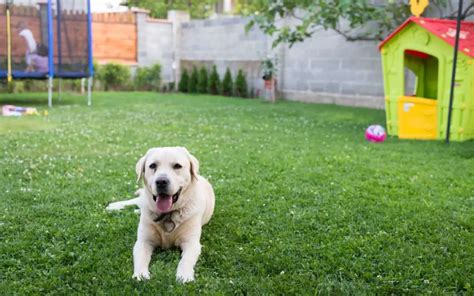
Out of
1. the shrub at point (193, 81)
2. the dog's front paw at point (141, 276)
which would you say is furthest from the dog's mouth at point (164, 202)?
the shrub at point (193, 81)

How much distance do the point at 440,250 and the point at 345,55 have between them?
9410 mm

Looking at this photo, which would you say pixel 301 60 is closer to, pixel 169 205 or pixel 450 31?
pixel 450 31

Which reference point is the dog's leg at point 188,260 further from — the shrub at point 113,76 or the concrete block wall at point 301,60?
the shrub at point 113,76

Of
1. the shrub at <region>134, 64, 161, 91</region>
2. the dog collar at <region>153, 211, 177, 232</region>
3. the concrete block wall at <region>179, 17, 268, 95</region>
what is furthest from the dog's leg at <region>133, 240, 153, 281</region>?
the shrub at <region>134, 64, 161, 91</region>

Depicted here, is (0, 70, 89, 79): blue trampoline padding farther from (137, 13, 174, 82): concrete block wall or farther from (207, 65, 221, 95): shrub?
(137, 13, 174, 82): concrete block wall

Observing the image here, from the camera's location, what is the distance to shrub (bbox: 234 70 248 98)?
14.7 metres

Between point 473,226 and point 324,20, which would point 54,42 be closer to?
point 324,20

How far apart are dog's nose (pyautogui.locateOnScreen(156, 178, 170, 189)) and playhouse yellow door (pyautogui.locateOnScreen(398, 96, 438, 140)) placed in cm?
539

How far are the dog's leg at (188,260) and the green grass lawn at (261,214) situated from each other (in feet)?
0.18

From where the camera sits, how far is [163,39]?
1748 cm

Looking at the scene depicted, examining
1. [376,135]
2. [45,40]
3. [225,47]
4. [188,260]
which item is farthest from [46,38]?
[188,260]

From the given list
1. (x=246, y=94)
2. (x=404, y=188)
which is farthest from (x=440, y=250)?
(x=246, y=94)

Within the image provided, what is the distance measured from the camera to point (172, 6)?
25016 mm

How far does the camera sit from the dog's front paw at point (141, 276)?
254 cm
